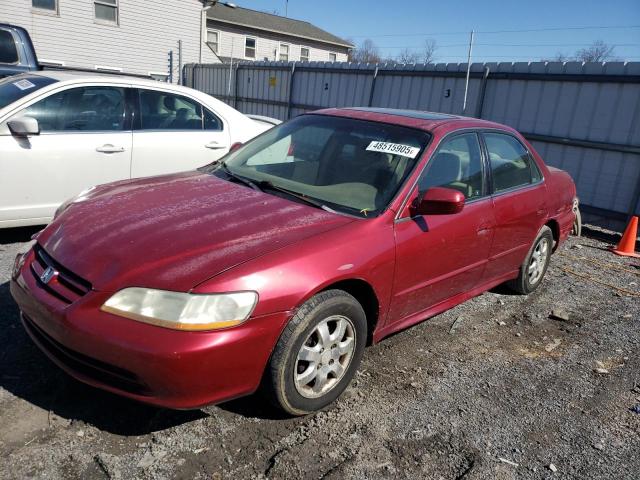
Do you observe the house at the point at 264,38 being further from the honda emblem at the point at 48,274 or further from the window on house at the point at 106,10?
the honda emblem at the point at 48,274

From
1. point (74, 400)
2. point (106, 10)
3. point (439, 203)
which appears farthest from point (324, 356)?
point (106, 10)

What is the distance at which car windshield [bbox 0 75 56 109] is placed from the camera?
4.88m

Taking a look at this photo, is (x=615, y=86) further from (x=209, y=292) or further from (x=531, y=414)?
(x=209, y=292)

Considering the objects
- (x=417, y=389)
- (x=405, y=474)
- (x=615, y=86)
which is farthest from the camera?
(x=615, y=86)

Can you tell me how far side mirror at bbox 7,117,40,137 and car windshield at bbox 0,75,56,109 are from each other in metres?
0.33

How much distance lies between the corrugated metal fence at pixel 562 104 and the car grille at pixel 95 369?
7799mm

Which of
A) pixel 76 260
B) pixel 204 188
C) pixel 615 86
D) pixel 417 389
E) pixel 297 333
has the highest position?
pixel 615 86

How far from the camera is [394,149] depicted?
3537 millimetres

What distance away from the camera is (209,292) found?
2381 millimetres

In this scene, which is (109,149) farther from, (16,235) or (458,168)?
(458,168)

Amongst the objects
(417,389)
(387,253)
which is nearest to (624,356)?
(417,389)

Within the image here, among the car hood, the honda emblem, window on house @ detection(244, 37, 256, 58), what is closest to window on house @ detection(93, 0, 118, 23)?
window on house @ detection(244, 37, 256, 58)

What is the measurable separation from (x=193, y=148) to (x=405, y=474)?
4.24 meters

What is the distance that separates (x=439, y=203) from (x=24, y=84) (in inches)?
165
